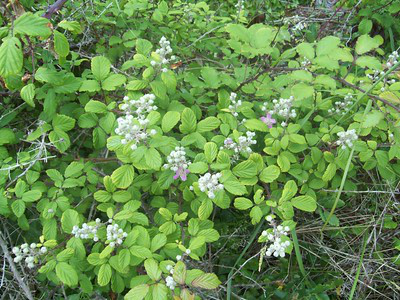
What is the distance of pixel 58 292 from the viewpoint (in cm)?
163

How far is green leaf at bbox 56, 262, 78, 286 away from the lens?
1.20m

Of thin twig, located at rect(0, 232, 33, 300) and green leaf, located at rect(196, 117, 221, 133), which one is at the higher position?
green leaf, located at rect(196, 117, 221, 133)

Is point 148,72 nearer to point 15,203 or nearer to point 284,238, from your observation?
point 15,203

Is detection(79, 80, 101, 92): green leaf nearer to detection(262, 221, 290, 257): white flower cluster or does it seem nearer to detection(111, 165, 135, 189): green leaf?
detection(111, 165, 135, 189): green leaf

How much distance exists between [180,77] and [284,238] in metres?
0.88

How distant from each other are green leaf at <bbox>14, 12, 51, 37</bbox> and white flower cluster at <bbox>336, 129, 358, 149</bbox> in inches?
42.1

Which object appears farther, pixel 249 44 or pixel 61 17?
pixel 61 17

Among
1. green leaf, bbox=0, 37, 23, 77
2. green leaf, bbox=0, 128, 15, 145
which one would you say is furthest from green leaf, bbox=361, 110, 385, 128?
green leaf, bbox=0, 128, 15, 145

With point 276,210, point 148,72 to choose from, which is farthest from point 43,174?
point 276,210

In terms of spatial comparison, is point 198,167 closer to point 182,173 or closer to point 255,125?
point 182,173

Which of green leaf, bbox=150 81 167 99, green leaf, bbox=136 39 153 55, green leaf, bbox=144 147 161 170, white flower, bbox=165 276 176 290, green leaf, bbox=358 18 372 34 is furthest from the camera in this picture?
green leaf, bbox=358 18 372 34

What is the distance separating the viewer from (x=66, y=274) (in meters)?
1.21

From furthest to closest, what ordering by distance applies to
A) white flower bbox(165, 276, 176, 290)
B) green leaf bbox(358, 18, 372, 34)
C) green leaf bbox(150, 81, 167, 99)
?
green leaf bbox(358, 18, 372, 34)
green leaf bbox(150, 81, 167, 99)
white flower bbox(165, 276, 176, 290)

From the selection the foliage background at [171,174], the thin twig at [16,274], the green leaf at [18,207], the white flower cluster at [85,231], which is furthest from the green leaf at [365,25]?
the thin twig at [16,274]
